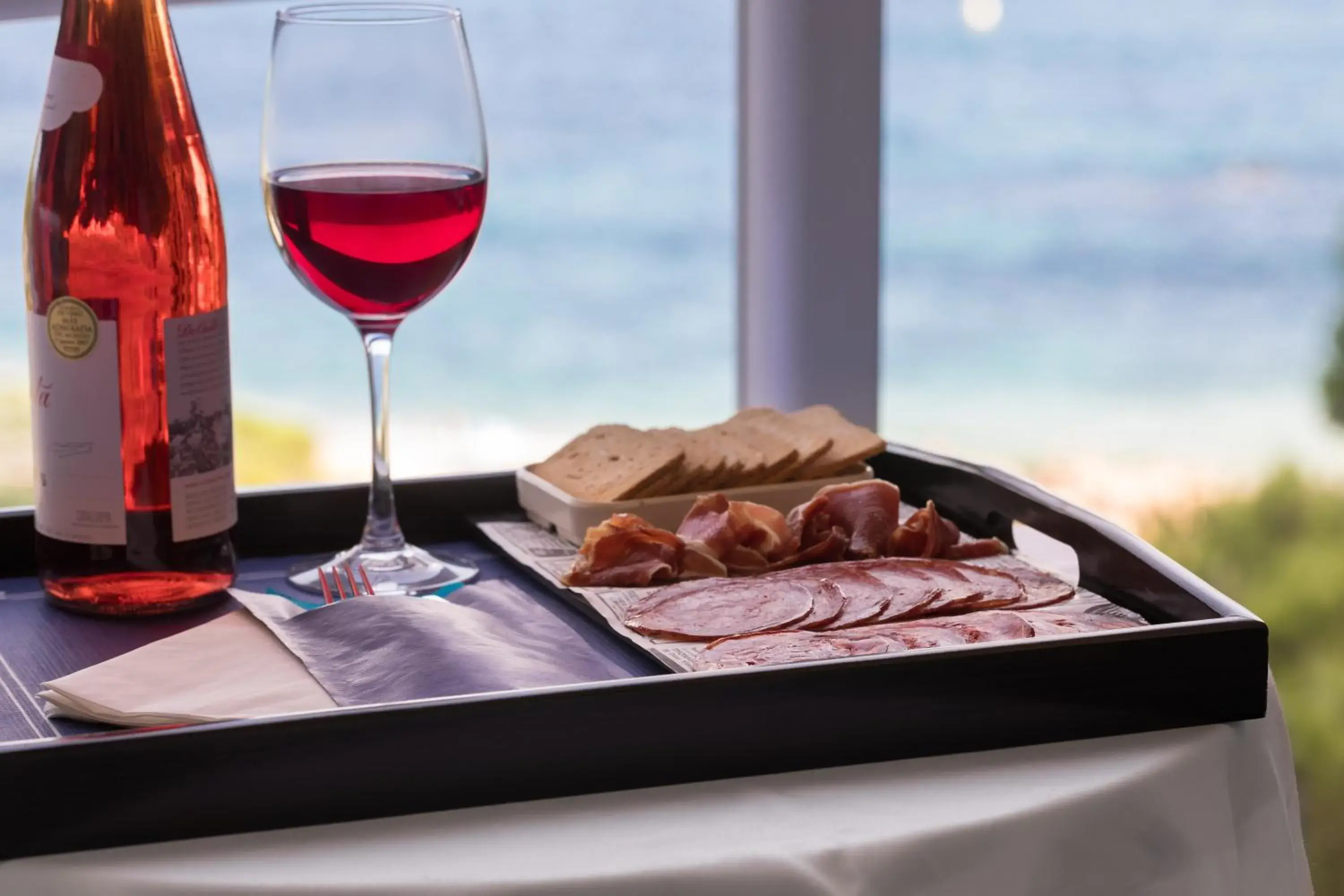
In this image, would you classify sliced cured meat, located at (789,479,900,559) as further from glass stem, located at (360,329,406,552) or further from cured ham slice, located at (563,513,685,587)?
glass stem, located at (360,329,406,552)

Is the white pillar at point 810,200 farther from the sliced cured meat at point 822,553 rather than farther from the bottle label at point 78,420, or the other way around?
the bottle label at point 78,420

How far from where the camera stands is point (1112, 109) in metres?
11.8

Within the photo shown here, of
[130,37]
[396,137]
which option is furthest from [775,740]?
[130,37]

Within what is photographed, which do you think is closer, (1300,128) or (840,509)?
(840,509)

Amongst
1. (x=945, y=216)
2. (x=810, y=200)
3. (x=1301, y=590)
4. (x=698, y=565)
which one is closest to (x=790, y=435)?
(x=698, y=565)

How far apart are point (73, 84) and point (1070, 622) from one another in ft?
2.69

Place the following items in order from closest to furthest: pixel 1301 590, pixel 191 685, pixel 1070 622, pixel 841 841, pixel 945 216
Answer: pixel 841 841 < pixel 191 685 < pixel 1070 622 < pixel 1301 590 < pixel 945 216

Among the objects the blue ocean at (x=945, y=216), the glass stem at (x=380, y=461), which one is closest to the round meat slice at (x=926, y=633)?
the glass stem at (x=380, y=461)

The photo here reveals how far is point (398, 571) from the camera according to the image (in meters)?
1.24

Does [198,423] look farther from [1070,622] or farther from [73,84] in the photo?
[1070,622]

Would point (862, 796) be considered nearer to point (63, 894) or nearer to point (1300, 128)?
point (63, 894)

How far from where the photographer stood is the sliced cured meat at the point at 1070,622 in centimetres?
101

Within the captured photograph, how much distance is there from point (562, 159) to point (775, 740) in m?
11.3

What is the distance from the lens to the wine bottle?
1124 mm
